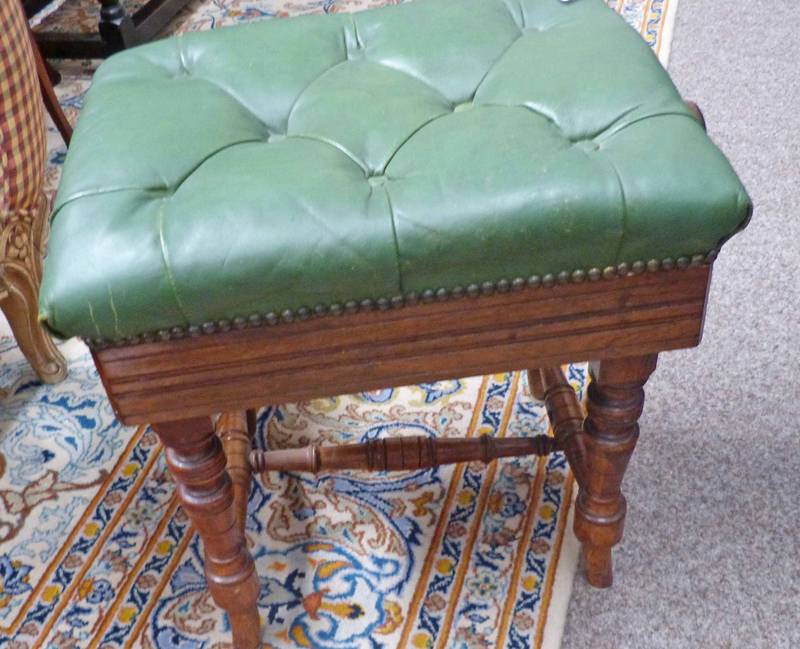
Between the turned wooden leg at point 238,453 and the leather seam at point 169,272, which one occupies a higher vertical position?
the leather seam at point 169,272

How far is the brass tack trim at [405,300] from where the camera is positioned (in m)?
0.68

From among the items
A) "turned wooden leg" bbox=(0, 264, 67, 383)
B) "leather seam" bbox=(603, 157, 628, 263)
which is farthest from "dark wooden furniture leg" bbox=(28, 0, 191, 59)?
"leather seam" bbox=(603, 157, 628, 263)

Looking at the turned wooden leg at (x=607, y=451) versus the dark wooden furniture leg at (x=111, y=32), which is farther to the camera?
the dark wooden furniture leg at (x=111, y=32)

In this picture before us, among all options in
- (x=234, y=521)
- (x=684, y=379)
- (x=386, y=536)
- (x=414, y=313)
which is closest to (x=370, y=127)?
(x=414, y=313)

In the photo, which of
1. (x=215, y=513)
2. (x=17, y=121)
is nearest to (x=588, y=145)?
(x=215, y=513)

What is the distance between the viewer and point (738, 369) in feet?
4.03

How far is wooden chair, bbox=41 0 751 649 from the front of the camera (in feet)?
2.18

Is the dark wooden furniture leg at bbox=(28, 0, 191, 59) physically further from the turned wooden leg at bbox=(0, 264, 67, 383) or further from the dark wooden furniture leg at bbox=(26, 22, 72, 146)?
the turned wooden leg at bbox=(0, 264, 67, 383)

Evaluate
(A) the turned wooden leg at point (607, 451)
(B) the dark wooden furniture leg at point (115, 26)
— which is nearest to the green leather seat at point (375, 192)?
(A) the turned wooden leg at point (607, 451)

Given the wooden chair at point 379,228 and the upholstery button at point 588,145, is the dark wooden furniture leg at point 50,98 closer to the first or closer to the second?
the wooden chair at point 379,228

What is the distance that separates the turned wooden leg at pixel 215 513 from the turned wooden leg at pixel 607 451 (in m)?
0.32

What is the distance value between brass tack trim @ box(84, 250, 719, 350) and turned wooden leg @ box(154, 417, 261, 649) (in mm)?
104

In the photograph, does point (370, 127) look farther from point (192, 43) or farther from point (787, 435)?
point (787, 435)

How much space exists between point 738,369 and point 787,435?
0.38 ft
